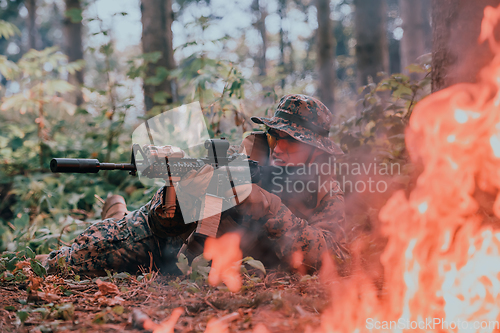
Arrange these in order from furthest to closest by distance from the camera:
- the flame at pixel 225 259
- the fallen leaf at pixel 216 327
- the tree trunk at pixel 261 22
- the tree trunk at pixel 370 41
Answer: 1. the tree trunk at pixel 261 22
2. the tree trunk at pixel 370 41
3. the flame at pixel 225 259
4. the fallen leaf at pixel 216 327

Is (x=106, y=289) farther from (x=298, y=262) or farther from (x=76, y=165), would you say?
(x=298, y=262)

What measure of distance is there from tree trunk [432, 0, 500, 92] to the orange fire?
0.06m

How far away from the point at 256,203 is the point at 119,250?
1398 millimetres

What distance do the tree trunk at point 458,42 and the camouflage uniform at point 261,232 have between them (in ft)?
3.55

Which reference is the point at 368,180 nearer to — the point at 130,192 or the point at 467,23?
the point at 467,23

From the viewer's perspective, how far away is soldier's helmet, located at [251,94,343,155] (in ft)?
9.66

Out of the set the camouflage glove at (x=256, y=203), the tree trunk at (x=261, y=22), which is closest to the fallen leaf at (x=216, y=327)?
the camouflage glove at (x=256, y=203)

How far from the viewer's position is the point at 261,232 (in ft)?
9.16

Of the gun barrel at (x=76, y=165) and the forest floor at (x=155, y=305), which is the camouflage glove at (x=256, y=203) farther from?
the gun barrel at (x=76, y=165)

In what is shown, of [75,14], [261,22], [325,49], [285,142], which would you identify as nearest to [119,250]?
[285,142]

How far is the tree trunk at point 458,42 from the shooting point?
2.61m

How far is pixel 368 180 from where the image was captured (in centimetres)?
397

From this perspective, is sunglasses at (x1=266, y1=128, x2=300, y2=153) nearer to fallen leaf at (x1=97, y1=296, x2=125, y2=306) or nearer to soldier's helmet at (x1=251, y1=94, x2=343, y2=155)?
soldier's helmet at (x1=251, y1=94, x2=343, y2=155)

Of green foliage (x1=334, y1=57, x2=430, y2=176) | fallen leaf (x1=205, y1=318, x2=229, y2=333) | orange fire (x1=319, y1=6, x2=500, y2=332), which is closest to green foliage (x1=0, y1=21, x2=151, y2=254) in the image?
green foliage (x1=334, y1=57, x2=430, y2=176)
